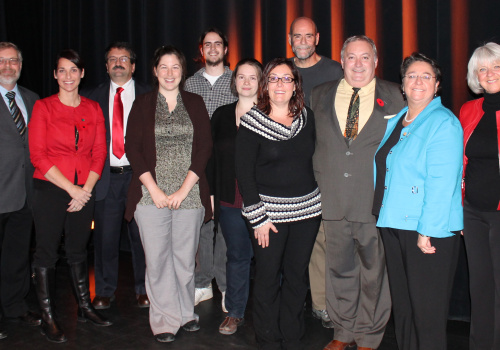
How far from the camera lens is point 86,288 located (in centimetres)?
331

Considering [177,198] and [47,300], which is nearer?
[177,198]

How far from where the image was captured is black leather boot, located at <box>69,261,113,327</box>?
3.24 metres

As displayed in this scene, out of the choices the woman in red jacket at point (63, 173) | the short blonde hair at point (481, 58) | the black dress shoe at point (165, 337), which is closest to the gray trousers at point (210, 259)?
the black dress shoe at point (165, 337)

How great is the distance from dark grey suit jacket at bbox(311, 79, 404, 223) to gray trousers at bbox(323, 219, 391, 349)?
0.35 feet

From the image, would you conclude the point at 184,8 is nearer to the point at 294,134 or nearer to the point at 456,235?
the point at 294,134

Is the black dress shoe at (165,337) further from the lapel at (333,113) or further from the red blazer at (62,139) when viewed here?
the lapel at (333,113)

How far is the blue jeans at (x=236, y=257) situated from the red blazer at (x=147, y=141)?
0.35 m

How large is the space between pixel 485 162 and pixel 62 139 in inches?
97.6

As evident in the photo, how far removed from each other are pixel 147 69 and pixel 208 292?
254 cm

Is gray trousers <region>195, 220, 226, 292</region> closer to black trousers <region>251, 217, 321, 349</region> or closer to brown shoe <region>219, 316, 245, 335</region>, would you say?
brown shoe <region>219, 316, 245, 335</region>

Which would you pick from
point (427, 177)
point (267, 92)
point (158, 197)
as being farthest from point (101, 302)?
point (427, 177)

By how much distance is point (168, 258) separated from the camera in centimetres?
302

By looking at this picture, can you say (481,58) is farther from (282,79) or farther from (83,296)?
(83,296)

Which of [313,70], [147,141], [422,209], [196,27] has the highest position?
[196,27]
